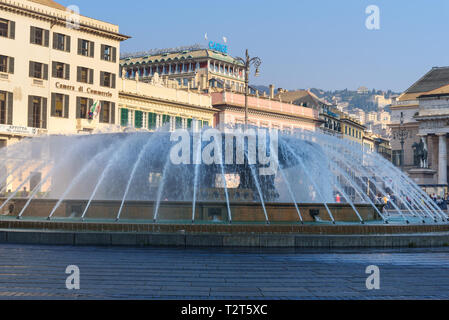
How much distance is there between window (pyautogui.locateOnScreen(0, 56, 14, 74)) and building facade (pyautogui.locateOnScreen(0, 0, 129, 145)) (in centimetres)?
7

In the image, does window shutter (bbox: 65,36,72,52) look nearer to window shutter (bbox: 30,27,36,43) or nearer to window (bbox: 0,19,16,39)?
window shutter (bbox: 30,27,36,43)

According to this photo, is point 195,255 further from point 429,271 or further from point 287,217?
point 287,217

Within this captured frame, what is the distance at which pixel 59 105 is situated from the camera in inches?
2088

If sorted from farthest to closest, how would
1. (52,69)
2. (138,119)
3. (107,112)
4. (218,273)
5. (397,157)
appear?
(397,157)
(138,119)
(107,112)
(52,69)
(218,273)

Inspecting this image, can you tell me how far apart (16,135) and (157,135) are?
3198 cm

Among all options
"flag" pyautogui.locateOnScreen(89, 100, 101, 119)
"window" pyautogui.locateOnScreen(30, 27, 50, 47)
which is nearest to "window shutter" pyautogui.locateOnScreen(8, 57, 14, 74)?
"window" pyautogui.locateOnScreen(30, 27, 50, 47)

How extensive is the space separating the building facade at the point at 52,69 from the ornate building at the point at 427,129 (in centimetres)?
3269

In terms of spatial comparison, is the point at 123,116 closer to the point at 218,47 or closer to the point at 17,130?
the point at 17,130

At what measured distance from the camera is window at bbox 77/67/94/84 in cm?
5494

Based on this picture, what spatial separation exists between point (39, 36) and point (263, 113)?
39.1 metres

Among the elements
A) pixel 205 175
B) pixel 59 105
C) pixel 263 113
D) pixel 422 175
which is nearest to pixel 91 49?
pixel 59 105

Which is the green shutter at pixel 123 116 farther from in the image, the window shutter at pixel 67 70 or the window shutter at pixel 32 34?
the window shutter at pixel 32 34

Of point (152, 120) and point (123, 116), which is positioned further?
point (152, 120)

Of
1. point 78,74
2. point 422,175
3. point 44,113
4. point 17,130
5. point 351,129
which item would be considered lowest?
point 422,175
